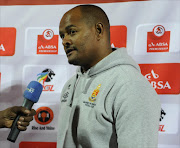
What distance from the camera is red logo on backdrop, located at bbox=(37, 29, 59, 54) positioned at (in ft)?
5.47

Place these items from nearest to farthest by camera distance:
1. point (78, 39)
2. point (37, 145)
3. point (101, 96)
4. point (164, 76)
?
point (101, 96)
point (78, 39)
point (164, 76)
point (37, 145)

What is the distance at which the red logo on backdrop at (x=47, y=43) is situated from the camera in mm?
1668

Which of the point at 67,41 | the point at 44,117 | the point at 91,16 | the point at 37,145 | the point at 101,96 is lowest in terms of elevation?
the point at 37,145

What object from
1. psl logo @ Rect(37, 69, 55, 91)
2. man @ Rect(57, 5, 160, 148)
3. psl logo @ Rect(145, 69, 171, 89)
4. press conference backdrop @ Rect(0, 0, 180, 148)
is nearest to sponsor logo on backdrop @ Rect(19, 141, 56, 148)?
press conference backdrop @ Rect(0, 0, 180, 148)

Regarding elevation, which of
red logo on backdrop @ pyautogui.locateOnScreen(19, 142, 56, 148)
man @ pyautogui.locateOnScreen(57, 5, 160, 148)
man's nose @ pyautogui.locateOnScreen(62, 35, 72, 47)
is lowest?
red logo on backdrop @ pyautogui.locateOnScreen(19, 142, 56, 148)

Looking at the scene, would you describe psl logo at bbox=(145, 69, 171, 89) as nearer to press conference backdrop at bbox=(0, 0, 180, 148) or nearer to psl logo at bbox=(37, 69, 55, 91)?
press conference backdrop at bbox=(0, 0, 180, 148)

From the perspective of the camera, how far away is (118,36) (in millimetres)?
1595

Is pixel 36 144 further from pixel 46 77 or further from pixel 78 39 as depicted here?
pixel 78 39

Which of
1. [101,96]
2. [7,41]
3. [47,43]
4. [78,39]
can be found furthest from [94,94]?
[7,41]

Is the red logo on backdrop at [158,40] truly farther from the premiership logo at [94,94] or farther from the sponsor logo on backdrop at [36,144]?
the sponsor logo on backdrop at [36,144]

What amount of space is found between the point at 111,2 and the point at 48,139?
36.7 inches

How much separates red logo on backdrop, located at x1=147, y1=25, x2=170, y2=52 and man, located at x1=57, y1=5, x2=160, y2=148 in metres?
0.51

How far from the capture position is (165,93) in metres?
1.51

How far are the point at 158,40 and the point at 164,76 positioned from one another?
22 centimetres
